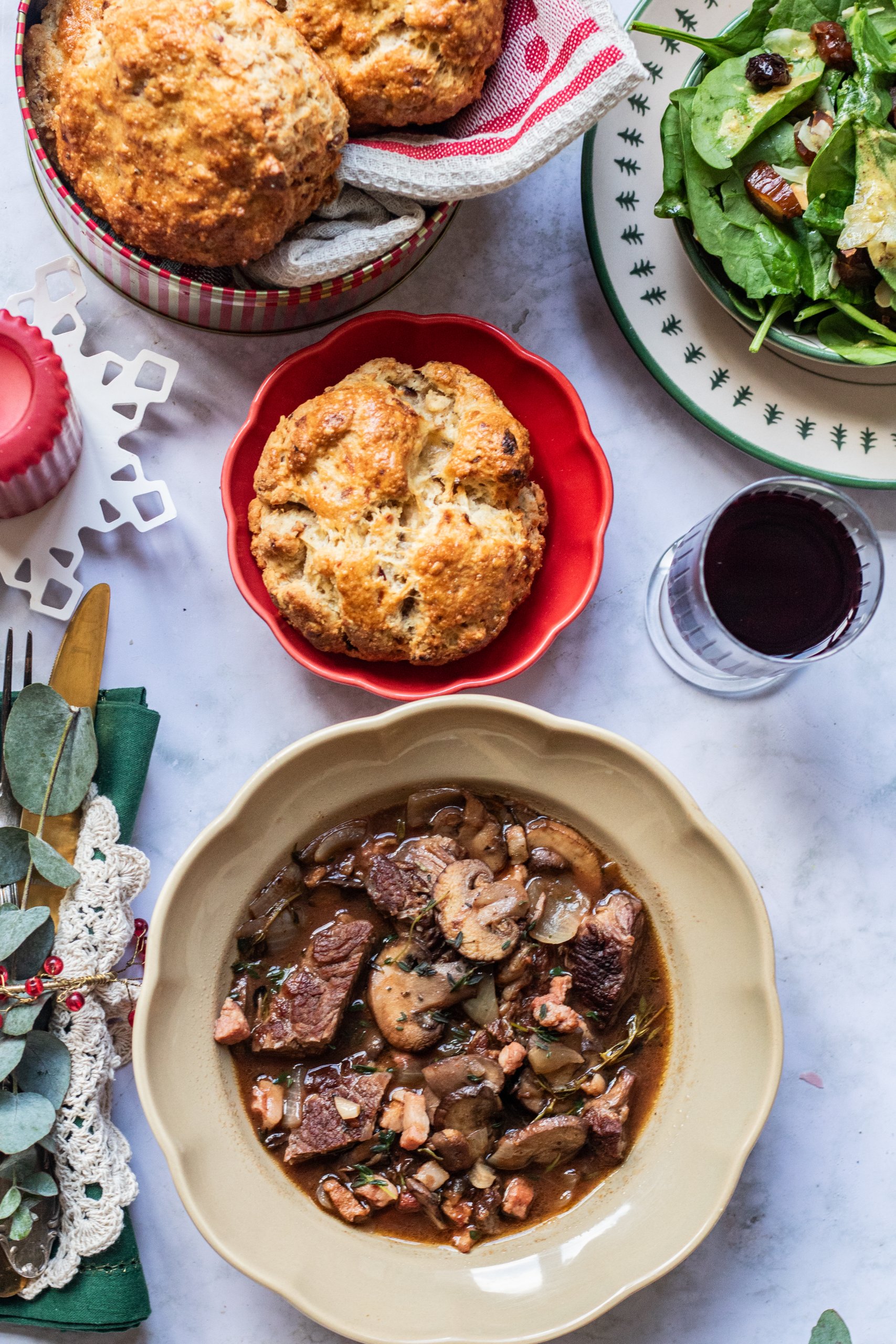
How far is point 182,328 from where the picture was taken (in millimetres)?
2457

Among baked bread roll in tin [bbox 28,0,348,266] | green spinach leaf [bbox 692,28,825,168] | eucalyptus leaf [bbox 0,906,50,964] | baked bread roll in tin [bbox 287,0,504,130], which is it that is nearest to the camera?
baked bread roll in tin [bbox 28,0,348,266]

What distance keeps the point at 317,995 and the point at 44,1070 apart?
0.57 metres

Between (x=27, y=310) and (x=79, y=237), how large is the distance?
0.21 meters

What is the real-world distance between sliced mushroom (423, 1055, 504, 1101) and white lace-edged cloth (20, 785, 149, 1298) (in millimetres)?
667

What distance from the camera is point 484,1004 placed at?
2303 mm

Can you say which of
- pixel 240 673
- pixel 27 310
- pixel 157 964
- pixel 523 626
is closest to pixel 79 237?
pixel 27 310

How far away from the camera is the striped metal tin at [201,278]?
2.06 metres

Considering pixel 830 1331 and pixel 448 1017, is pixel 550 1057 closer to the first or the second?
pixel 448 1017

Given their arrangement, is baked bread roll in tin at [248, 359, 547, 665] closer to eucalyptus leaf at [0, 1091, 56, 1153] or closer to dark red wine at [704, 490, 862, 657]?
dark red wine at [704, 490, 862, 657]

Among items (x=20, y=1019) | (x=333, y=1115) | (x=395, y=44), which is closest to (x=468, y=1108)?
(x=333, y=1115)

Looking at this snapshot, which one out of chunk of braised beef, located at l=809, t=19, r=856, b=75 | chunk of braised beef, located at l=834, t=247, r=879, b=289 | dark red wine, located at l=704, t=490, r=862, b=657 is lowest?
dark red wine, located at l=704, t=490, r=862, b=657

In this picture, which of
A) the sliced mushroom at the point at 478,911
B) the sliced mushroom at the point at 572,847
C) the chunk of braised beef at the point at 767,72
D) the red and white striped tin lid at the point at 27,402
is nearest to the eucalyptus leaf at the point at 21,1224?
the sliced mushroom at the point at 478,911

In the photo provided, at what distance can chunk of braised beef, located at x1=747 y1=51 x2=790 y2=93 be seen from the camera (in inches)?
85.8

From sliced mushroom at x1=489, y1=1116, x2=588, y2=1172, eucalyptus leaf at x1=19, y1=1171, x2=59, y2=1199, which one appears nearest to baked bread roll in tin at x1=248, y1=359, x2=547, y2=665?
sliced mushroom at x1=489, y1=1116, x2=588, y2=1172
